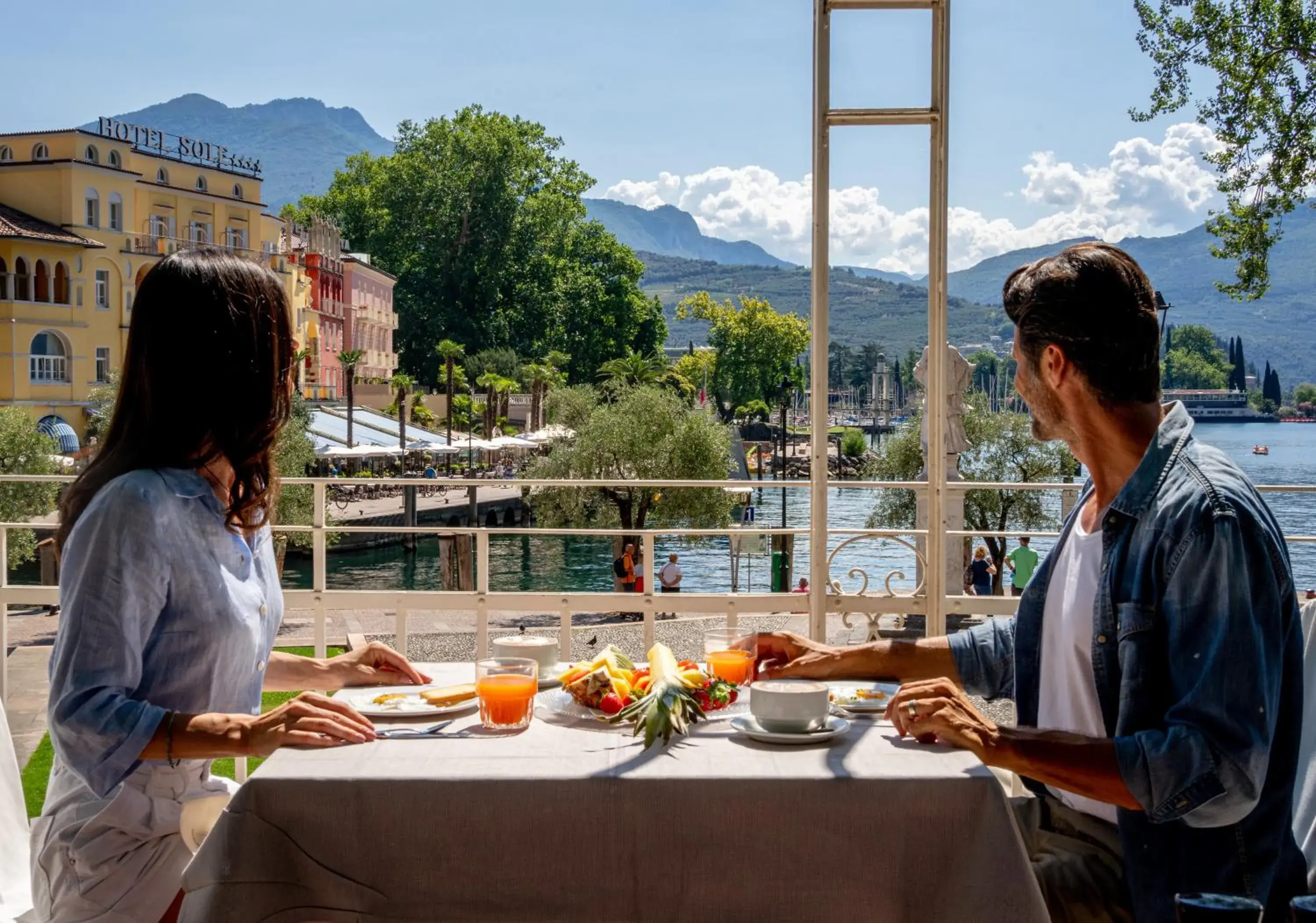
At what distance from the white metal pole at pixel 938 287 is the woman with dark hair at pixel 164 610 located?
1.74 metres

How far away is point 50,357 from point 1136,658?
135 feet

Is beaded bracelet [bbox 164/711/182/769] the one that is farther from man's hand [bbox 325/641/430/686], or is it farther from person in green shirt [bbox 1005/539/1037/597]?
person in green shirt [bbox 1005/539/1037/597]

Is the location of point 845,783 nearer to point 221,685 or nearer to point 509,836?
point 509,836

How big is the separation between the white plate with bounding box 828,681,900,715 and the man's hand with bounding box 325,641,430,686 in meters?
0.62

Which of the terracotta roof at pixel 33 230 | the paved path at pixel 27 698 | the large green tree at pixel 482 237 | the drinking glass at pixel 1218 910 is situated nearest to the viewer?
Answer: the drinking glass at pixel 1218 910

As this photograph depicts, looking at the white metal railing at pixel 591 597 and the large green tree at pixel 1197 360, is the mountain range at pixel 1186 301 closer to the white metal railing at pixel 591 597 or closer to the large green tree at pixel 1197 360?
the large green tree at pixel 1197 360

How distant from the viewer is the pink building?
50.8 metres

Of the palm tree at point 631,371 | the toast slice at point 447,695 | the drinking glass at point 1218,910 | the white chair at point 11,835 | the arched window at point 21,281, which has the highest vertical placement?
the arched window at point 21,281

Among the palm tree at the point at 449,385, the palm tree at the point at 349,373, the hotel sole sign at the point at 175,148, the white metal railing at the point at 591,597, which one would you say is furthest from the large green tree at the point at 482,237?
the white metal railing at the point at 591,597

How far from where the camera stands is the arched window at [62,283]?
124ft

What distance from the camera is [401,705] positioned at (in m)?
1.66

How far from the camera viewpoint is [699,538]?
39438 mm

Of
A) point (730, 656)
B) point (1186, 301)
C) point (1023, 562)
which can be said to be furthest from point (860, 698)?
point (1186, 301)

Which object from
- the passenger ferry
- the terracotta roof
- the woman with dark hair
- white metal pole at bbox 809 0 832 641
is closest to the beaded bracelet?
the woman with dark hair
